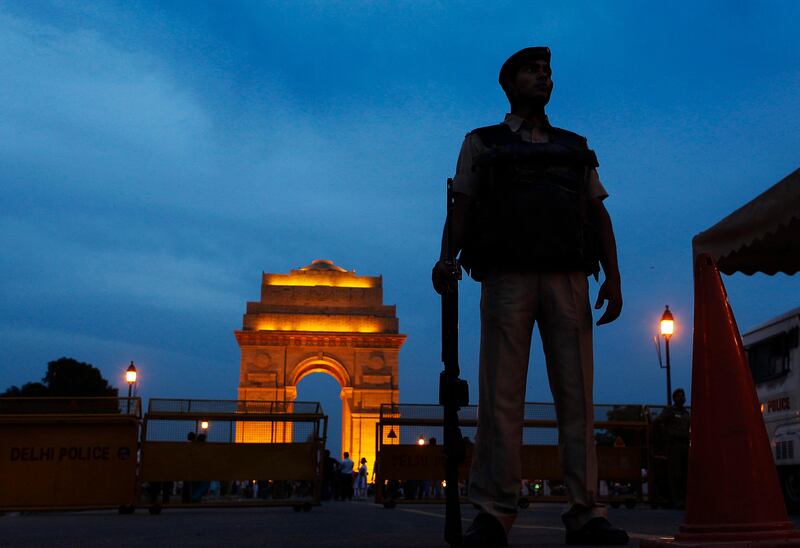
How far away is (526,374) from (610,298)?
644 millimetres

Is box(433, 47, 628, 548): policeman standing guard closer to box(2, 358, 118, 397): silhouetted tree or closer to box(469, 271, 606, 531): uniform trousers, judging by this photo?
box(469, 271, 606, 531): uniform trousers

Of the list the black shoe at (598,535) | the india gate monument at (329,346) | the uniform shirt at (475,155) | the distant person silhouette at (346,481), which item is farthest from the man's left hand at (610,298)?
the india gate monument at (329,346)

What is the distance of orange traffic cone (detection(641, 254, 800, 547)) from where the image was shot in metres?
3.61

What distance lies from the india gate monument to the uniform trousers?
148 feet

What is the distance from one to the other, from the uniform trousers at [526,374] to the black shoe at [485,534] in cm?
11

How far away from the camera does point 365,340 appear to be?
51.7 m

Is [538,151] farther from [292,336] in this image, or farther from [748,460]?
[292,336]

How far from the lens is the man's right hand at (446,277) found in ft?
13.5

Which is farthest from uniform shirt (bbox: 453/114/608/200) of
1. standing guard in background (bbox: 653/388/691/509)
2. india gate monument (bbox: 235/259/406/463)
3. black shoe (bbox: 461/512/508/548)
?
india gate monument (bbox: 235/259/406/463)

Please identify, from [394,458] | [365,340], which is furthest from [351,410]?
[394,458]

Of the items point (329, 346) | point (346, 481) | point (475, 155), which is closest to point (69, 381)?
point (329, 346)

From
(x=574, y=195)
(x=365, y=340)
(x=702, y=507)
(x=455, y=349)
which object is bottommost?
(x=702, y=507)

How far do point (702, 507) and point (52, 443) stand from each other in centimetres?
1052

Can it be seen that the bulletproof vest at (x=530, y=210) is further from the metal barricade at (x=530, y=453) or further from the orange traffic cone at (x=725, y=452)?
the metal barricade at (x=530, y=453)
